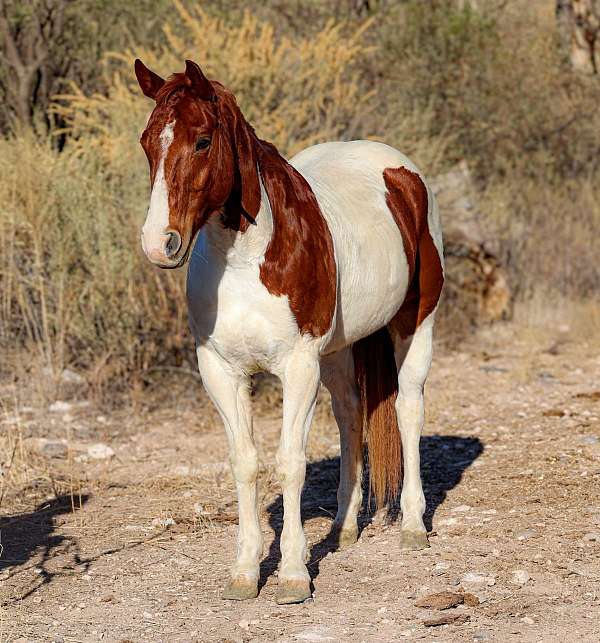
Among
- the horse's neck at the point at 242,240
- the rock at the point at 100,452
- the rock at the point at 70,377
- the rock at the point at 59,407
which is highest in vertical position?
the horse's neck at the point at 242,240

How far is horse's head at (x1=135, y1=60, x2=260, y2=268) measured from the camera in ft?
11.6

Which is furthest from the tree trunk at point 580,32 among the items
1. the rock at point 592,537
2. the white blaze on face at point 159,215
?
the white blaze on face at point 159,215

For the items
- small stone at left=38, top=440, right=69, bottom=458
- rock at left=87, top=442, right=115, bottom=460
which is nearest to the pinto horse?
rock at left=87, top=442, right=115, bottom=460

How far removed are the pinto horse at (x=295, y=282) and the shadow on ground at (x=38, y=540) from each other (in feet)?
3.48

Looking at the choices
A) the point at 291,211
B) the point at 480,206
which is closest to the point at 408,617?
the point at 291,211

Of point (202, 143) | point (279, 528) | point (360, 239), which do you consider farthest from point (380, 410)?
point (202, 143)

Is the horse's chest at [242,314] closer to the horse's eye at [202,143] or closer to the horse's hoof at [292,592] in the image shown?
the horse's eye at [202,143]

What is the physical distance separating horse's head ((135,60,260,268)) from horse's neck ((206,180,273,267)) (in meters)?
0.16

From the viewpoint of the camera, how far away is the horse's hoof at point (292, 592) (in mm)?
4184

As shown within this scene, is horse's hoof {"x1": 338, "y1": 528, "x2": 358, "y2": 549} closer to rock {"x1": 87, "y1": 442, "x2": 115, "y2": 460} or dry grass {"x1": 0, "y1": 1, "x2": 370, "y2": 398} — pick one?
rock {"x1": 87, "y1": 442, "x2": 115, "y2": 460}

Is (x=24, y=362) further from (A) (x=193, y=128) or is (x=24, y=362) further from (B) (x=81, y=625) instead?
(A) (x=193, y=128)

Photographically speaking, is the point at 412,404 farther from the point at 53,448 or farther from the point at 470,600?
the point at 53,448

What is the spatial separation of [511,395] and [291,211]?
474 cm

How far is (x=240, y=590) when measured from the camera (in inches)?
169
